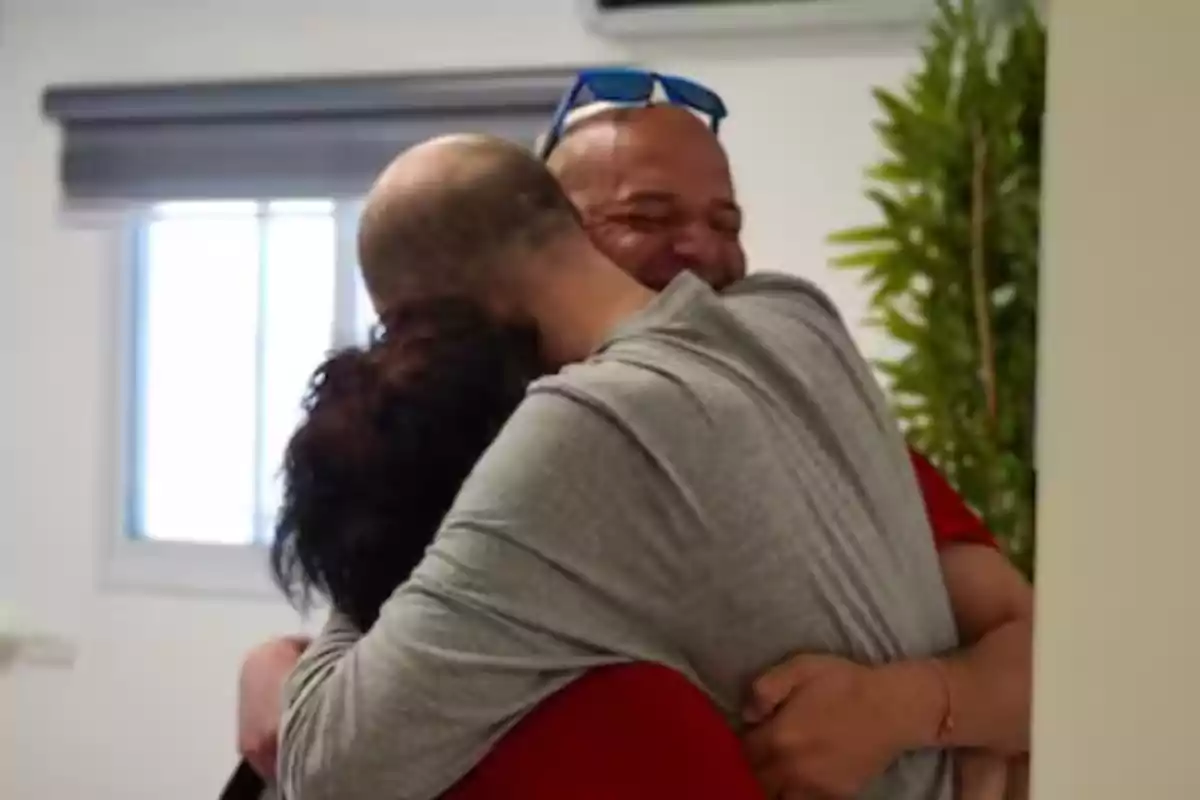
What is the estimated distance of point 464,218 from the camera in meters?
1.00

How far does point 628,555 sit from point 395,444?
7.4 inches

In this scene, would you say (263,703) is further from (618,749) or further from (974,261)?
(974,261)

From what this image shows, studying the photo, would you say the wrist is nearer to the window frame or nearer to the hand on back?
the hand on back

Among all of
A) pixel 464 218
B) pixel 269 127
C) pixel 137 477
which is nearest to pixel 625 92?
pixel 464 218

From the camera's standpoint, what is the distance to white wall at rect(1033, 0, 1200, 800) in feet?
2.18

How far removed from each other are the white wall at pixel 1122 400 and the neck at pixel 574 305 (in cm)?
37

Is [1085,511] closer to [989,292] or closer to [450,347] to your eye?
[450,347]

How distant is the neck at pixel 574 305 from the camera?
3.27ft

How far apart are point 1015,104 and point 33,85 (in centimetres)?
202

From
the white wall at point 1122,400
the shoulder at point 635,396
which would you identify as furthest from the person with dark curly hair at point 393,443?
the white wall at point 1122,400

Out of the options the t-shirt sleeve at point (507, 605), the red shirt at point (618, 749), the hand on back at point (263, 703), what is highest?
the t-shirt sleeve at point (507, 605)

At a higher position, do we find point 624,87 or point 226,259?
point 624,87

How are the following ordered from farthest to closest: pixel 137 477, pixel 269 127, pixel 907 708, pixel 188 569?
1. pixel 137 477
2. pixel 188 569
3. pixel 269 127
4. pixel 907 708

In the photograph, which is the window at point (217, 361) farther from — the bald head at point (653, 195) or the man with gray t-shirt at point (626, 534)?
the man with gray t-shirt at point (626, 534)
